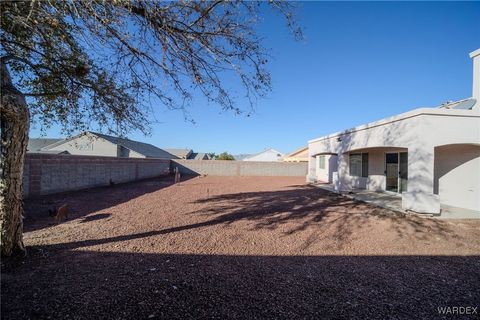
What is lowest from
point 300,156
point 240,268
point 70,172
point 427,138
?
point 240,268

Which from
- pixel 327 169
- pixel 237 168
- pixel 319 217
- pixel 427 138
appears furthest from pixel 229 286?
pixel 237 168

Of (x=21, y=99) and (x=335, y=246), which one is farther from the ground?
(x=21, y=99)

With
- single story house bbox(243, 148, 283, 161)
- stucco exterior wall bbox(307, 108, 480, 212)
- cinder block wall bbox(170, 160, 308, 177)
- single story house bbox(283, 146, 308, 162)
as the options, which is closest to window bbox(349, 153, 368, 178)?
stucco exterior wall bbox(307, 108, 480, 212)

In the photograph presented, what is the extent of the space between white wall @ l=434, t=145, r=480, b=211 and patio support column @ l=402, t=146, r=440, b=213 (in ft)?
7.37

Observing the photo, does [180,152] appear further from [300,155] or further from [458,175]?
[458,175]

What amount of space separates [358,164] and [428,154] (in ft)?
22.6

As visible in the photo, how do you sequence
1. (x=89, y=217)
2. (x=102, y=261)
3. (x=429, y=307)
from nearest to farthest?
(x=429, y=307) → (x=102, y=261) → (x=89, y=217)

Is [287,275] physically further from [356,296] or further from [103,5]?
[103,5]

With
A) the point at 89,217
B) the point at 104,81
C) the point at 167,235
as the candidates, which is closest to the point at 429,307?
the point at 167,235

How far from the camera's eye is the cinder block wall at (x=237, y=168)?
2820 cm

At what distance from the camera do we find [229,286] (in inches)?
125

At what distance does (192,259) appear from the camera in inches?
159

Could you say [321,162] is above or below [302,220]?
above

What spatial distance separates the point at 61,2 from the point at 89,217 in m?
5.38
